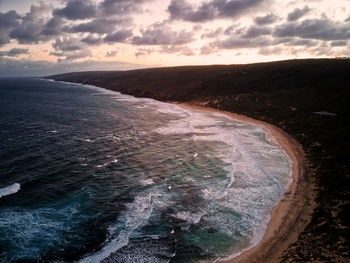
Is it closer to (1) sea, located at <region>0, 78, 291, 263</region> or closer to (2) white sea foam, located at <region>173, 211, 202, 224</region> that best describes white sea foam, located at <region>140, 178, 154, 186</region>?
(1) sea, located at <region>0, 78, 291, 263</region>

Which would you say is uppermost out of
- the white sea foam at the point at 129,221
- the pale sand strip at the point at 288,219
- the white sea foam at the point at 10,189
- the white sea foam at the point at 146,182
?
the white sea foam at the point at 10,189

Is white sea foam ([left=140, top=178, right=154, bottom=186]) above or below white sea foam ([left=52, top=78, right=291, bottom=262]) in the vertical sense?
above

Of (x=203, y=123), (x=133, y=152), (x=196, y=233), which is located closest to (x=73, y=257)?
(x=196, y=233)

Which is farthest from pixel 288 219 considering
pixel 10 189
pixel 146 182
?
pixel 10 189

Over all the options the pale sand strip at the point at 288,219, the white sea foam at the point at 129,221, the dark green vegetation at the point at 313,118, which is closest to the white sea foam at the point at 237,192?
the white sea foam at the point at 129,221

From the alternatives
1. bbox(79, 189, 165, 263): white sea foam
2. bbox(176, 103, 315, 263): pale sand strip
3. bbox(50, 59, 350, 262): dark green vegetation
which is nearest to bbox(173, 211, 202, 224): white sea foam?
bbox(79, 189, 165, 263): white sea foam

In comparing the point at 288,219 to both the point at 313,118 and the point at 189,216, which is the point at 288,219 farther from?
the point at 313,118

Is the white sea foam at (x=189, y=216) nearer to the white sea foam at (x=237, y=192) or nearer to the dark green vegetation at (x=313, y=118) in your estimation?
the white sea foam at (x=237, y=192)
